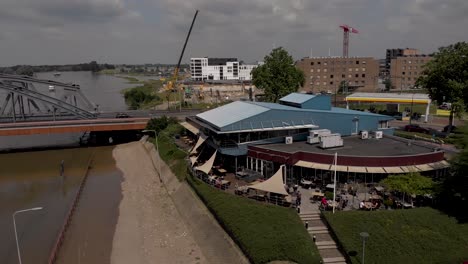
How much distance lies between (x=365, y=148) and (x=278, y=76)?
4509cm

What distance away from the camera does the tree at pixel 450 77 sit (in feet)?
174

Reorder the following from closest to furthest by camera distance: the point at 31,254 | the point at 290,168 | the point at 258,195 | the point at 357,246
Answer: the point at 357,246, the point at 31,254, the point at 258,195, the point at 290,168

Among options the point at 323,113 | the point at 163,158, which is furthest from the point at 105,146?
the point at 323,113

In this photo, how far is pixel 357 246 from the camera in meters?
27.7

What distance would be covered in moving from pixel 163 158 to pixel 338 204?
1351 inches

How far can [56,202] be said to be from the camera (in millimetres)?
46875

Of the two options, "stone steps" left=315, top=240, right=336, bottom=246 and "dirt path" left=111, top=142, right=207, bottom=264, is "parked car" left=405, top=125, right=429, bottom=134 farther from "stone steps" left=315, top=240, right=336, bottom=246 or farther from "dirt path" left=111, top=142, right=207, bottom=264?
"dirt path" left=111, top=142, right=207, bottom=264

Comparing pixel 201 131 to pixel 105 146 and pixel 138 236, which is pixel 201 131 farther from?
pixel 105 146

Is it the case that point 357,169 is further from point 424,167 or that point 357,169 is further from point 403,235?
point 403,235

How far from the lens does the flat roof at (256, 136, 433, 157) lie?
41.0m


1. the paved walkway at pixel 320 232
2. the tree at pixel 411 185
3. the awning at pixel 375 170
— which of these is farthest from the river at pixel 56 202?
the awning at pixel 375 170

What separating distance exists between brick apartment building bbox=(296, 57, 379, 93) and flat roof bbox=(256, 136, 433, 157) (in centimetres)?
9786

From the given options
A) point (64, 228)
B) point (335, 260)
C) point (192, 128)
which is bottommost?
point (64, 228)

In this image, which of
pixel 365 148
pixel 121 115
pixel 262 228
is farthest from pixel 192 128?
pixel 262 228
